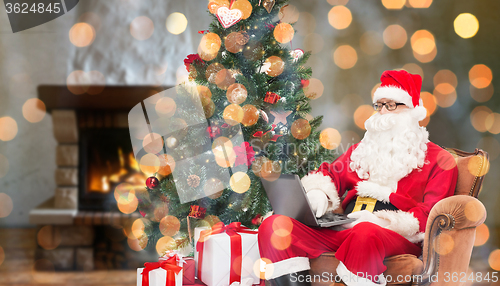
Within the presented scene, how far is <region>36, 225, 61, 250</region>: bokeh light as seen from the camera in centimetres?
284

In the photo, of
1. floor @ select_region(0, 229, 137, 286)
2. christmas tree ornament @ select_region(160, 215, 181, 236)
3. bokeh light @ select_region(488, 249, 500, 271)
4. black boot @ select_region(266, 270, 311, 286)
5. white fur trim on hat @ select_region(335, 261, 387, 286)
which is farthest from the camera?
bokeh light @ select_region(488, 249, 500, 271)

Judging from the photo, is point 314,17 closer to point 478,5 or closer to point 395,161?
point 478,5

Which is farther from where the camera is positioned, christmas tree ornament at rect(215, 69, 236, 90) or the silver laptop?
christmas tree ornament at rect(215, 69, 236, 90)

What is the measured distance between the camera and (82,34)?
3002 mm

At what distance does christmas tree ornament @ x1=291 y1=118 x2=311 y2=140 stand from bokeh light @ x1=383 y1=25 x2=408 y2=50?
73.3 inches

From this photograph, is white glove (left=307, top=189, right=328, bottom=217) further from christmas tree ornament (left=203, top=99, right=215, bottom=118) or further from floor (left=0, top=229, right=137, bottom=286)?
floor (left=0, top=229, right=137, bottom=286)

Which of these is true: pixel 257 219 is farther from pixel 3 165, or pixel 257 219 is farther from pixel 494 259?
pixel 3 165

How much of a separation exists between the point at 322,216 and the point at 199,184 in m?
0.74

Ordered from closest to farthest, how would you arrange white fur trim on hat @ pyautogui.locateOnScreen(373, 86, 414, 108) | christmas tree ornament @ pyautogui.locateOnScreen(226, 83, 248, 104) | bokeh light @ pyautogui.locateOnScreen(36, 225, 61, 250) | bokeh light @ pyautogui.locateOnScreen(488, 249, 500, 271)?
white fur trim on hat @ pyautogui.locateOnScreen(373, 86, 414, 108) → christmas tree ornament @ pyautogui.locateOnScreen(226, 83, 248, 104) → bokeh light @ pyautogui.locateOnScreen(488, 249, 500, 271) → bokeh light @ pyautogui.locateOnScreen(36, 225, 61, 250)

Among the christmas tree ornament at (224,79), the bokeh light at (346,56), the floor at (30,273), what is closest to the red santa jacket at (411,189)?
the christmas tree ornament at (224,79)

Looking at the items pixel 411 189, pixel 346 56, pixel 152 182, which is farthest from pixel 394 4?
pixel 152 182

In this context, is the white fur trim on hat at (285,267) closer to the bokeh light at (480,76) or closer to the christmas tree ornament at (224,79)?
the christmas tree ornament at (224,79)

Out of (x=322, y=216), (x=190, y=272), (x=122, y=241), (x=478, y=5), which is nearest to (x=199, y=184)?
(x=190, y=272)

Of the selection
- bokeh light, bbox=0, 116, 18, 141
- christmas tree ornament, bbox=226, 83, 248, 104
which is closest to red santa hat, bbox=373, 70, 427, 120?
christmas tree ornament, bbox=226, 83, 248, 104
